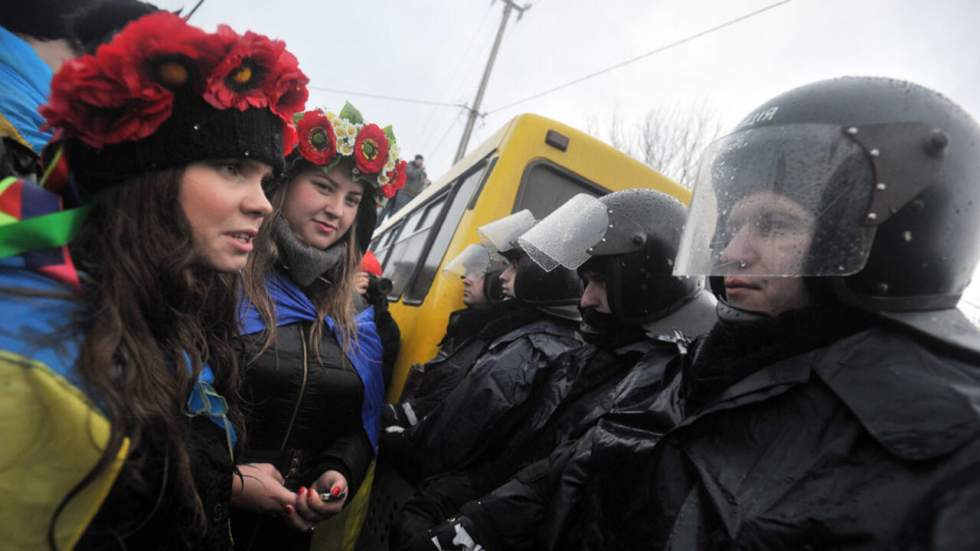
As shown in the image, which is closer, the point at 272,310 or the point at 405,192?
the point at 272,310

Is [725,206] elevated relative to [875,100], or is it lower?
lower

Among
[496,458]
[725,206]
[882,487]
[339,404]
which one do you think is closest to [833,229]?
[725,206]

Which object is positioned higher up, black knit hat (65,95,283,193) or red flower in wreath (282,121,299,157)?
red flower in wreath (282,121,299,157)

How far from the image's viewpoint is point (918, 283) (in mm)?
1208

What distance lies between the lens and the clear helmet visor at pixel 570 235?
2391 millimetres

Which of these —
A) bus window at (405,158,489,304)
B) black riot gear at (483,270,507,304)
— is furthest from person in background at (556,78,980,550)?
bus window at (405,158,489,304)

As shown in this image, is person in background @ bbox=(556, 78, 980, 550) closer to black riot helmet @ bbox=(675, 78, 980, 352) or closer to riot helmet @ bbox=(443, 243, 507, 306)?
black riot helmet @ bbox=(675, 78, 980, 352)

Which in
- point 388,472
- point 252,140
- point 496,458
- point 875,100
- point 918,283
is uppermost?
point 875,100

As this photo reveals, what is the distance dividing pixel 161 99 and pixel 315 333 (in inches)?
46.0

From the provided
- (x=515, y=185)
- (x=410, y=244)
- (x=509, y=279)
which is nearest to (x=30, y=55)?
(x=509, y=279)

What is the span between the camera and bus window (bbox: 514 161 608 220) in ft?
12.8

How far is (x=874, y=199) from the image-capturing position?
126 cm

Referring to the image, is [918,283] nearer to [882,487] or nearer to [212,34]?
[882,487]

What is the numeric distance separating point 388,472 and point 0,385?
2.39 meters
